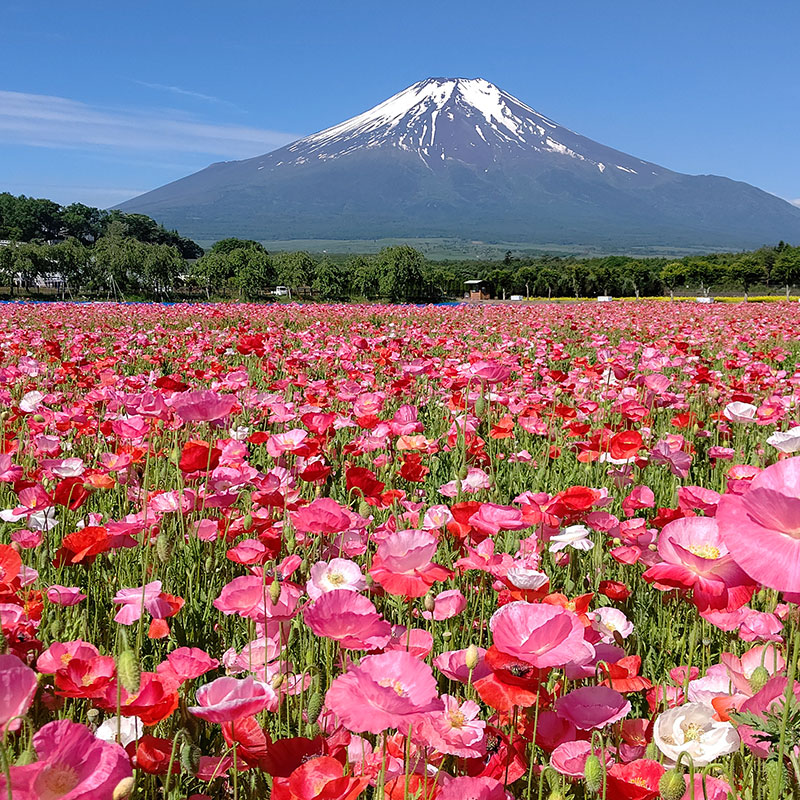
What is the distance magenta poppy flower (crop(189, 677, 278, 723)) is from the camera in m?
0.93

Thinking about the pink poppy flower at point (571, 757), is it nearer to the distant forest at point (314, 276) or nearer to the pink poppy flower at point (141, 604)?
the pink poppy flower at point (141, 604)

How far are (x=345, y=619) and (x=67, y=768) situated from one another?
0.43 metres

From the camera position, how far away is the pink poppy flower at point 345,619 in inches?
42.9

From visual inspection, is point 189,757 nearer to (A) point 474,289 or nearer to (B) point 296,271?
(B) point 296,271

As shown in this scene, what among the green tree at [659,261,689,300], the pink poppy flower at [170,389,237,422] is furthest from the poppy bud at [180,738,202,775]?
the green tree at [659,261,689,300]

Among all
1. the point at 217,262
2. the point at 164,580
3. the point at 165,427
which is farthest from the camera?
the point at 217,262

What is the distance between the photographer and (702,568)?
1.08 metres

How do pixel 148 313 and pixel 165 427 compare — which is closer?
pixel 165 427

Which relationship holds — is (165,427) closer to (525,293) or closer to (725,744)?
(725,744)

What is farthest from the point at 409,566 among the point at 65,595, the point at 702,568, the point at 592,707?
the point at 65,595

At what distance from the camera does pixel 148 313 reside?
1377 centimetres

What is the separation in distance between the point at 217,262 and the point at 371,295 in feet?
42.9

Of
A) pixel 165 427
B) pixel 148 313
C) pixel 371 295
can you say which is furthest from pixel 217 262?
pixel 165 427

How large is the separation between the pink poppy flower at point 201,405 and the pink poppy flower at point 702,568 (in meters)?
1.20
